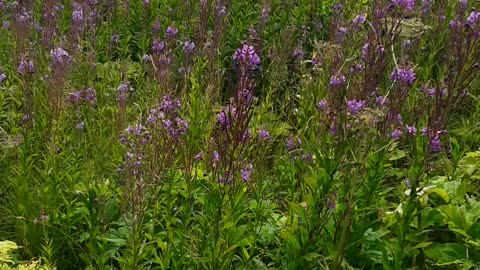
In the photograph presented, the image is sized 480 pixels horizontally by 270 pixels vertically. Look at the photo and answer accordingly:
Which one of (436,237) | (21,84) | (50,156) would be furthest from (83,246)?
(436,237)

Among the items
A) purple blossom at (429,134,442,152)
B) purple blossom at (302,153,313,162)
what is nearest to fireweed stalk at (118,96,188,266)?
purple blossom at (302,153,313,162)

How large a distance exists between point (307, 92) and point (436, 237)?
1.46 metres

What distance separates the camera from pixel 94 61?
4738mm

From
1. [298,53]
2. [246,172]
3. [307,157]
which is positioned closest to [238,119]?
[246,172]

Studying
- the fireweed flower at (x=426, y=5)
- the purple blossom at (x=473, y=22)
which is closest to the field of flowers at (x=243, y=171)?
the purple blossom at (x=473, y=22)

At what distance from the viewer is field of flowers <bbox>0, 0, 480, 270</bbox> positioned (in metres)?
2.92

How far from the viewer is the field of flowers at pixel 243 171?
2918 mm

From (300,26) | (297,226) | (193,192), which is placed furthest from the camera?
(300,26)

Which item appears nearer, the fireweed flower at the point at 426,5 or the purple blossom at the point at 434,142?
the purple blossom at the point at 434,142

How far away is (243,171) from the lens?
3.42 m

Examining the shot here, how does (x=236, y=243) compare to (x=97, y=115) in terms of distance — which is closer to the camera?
(x=236, y=243)

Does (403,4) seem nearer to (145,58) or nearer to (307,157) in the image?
(307,157)

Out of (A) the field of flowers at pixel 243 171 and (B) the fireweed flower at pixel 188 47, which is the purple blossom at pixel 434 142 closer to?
(A) the field of flowers at pixel 243 171

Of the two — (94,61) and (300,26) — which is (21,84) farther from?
(300,26)
